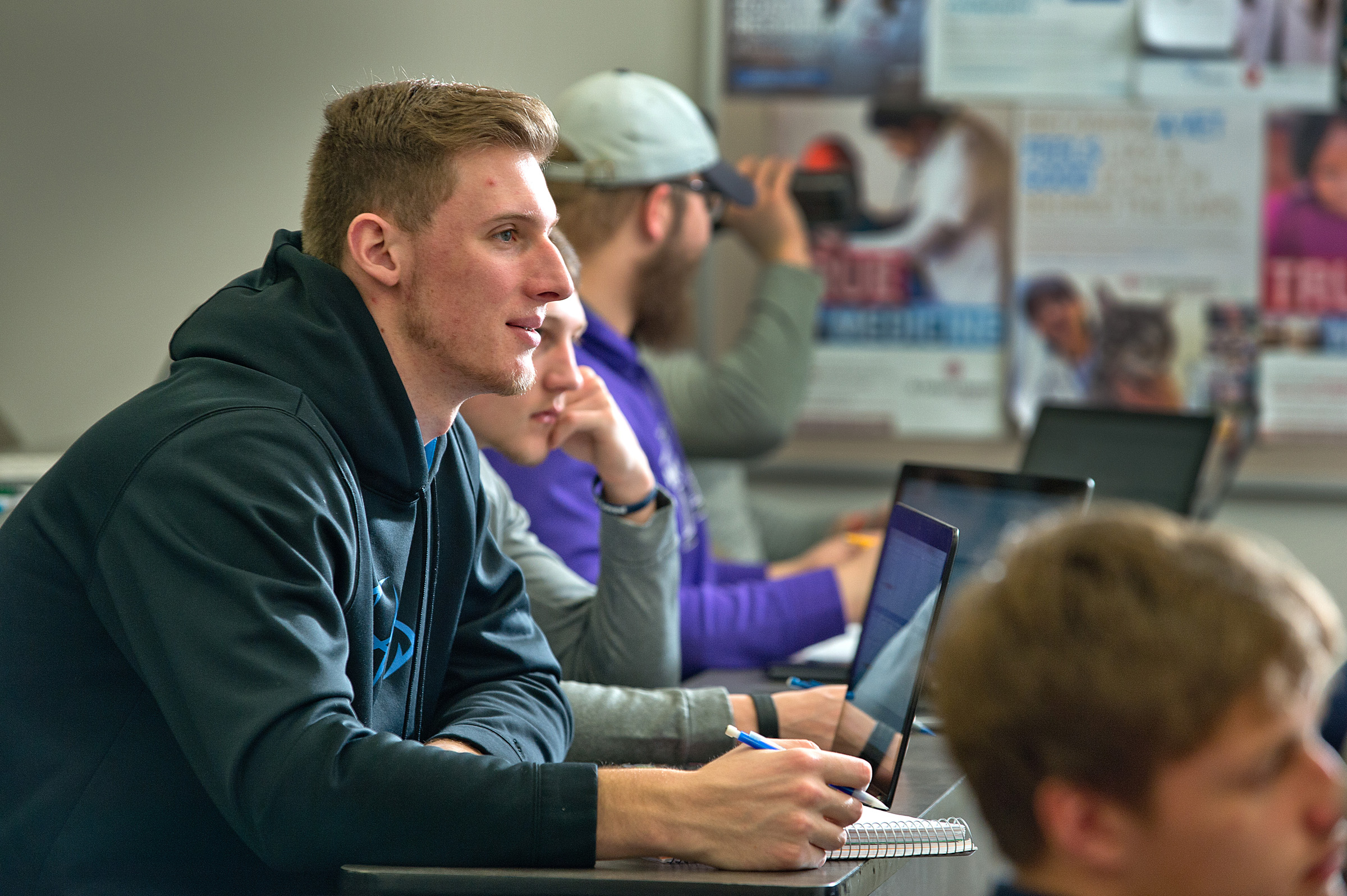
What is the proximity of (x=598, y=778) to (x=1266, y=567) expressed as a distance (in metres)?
0.49

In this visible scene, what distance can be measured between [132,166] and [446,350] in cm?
101

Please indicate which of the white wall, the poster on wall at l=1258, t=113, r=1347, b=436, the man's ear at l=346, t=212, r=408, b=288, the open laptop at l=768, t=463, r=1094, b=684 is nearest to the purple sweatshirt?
the open laptop at l=768, t=463, r=1094, b=684

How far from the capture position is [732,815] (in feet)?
3.23

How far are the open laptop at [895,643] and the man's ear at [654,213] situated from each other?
925mm

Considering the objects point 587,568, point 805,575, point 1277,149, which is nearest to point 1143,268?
point 1277,149

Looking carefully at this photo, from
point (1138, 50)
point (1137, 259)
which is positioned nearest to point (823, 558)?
point (1137, 259)

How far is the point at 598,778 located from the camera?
3.25 ft

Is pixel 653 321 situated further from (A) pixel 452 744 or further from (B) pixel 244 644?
(B) pixel 244 644

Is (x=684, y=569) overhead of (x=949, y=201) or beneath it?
beneath

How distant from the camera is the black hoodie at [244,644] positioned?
0.94 m

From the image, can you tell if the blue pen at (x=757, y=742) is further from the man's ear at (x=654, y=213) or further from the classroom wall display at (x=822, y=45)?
the classroom wall display at (x=822, y=45)

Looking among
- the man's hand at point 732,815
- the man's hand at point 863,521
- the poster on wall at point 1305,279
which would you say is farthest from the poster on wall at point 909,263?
the man's hand at point 732,815

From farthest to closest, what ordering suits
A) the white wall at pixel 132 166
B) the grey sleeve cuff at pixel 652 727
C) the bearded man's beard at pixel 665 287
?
the bearded man's beard at pixel 665 287
the white wall at pixel 132 166
the grey sleeve cuff at pixel 652 727

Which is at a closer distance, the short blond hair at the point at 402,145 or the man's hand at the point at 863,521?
the short blond hair at the point at 402,145
